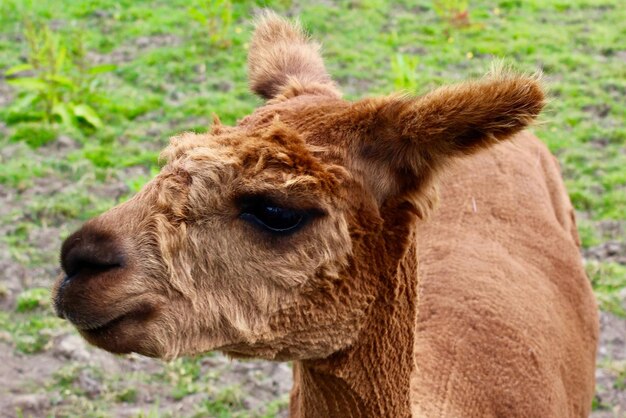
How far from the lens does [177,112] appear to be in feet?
24.9

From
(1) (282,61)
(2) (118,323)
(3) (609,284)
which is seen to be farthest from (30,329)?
(3) (609,284)

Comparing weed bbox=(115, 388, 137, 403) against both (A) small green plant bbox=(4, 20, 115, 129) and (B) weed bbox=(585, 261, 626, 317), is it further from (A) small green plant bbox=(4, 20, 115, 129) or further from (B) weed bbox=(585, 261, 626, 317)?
(A) small green plant bbox=(4, 20, 115, 129)

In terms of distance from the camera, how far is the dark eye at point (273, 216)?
2.29 metres

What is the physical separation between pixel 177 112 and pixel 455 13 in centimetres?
399

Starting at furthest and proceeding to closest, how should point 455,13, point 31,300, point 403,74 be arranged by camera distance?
point 455,13 < point 403,74 < point 31,300

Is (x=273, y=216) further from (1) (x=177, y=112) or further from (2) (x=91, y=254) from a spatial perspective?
(1) (x=177, y=112)

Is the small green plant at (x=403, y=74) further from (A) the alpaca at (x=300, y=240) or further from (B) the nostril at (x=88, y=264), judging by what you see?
(B) the nostril at (x=88, y=264)

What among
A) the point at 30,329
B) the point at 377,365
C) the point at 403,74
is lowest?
the point at 30,329

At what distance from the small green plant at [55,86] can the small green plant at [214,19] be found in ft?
5.03

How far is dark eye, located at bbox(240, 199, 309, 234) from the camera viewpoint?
2.29m

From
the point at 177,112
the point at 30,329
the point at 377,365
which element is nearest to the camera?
the point at 377,365

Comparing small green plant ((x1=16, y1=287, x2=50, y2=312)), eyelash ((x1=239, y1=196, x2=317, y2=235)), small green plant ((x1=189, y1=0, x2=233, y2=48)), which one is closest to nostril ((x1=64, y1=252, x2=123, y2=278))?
eyelash ((x1=239, y1=196, x2=317, y2=235))

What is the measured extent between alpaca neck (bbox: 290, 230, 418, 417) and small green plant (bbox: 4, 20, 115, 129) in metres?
5.44

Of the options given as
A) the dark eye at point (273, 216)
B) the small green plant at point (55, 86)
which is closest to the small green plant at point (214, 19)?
the small green plant at point (55, 86)
